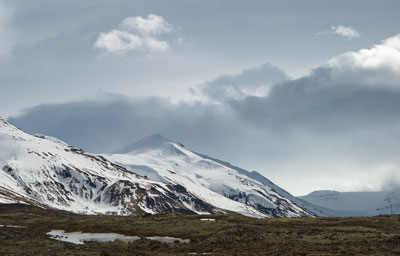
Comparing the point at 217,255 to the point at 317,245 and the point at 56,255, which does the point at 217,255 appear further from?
the point at 56,255

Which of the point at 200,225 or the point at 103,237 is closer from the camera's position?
the point at 103,237

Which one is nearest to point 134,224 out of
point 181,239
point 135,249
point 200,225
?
point 200,225

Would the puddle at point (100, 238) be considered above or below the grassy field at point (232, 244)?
below

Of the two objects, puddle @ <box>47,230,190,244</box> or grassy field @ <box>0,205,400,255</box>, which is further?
puddle @ <box>47,230,190,244</box>

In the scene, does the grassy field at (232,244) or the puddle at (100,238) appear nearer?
the grassy field at (232,244)

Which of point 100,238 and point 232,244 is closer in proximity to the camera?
point 232,244

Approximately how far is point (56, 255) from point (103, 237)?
A: 35310 mm

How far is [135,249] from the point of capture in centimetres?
7219

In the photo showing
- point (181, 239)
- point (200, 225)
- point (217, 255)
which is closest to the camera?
point (217, 255)

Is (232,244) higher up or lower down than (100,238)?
higher up

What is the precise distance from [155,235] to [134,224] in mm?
19509

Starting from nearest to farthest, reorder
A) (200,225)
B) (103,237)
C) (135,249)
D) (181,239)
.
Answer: (135,249) → (181,239) → (103,237) → (200,225)

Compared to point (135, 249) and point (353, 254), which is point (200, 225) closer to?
point (135, 249)

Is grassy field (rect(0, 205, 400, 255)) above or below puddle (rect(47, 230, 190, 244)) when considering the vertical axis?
above
